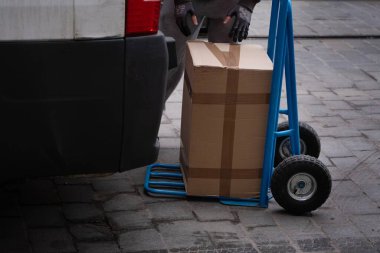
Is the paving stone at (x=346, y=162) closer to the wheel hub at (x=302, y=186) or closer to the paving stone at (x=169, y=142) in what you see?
the wheel hub at (x=302, y=186)

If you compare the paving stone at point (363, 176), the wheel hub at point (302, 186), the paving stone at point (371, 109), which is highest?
the wheel hub at point (302, 186)

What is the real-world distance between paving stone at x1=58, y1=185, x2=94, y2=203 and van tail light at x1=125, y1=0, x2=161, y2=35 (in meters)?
1.38

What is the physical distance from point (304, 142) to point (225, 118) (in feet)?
2.70

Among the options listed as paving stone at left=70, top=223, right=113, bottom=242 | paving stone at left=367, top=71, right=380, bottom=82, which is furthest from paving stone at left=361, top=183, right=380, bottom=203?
paving stone at left=367, top=71, right=380, bottom=82

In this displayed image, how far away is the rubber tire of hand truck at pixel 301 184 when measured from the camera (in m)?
4.41

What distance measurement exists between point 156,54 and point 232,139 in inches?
39.9

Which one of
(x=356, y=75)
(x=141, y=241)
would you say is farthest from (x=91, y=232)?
(x=356, y=75)

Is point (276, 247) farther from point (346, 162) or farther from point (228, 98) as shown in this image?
point (346, 162)

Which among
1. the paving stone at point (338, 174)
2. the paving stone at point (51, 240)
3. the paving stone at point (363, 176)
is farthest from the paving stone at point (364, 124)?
the paving stone at point (51, 240)

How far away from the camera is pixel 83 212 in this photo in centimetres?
439

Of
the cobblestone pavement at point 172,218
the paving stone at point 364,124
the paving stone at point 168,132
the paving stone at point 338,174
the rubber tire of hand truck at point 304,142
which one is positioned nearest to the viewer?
the cobblestone pavement at point 172,218

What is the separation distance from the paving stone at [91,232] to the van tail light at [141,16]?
3.83ft

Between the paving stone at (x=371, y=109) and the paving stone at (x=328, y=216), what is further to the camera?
the paving stone at (x=371, y=109)

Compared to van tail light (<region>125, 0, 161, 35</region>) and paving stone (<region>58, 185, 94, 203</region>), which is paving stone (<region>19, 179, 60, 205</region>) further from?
van tail light (<region>125, 0, 161, 35</region>)
